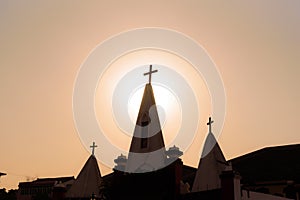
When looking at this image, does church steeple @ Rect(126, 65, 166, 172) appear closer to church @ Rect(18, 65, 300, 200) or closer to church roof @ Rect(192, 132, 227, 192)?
church @ Rect(18, 65, 300, 200)

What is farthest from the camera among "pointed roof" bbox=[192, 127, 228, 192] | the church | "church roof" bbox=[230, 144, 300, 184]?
"church roof" bbox=[230, 144, 300, 184]

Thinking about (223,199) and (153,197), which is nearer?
(223,199)

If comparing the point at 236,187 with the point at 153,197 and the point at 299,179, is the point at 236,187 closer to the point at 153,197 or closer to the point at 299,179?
the point at 153,197

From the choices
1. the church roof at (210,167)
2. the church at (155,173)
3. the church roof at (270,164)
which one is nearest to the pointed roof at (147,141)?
the church at (155,173)

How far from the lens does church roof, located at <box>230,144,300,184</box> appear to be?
106 feet

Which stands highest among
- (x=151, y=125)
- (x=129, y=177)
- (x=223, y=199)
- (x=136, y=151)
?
(x=151, y=125)

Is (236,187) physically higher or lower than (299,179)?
lower

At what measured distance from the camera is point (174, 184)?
83.1 ft

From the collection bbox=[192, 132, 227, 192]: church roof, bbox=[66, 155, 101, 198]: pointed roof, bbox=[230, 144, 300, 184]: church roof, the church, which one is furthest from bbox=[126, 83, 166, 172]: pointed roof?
bbox=[230, 144, 300, 184]: church roof

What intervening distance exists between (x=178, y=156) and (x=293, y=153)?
13950mm

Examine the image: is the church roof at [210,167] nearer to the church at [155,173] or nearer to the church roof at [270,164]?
the church at [155,173]

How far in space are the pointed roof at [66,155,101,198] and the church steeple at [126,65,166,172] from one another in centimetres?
622

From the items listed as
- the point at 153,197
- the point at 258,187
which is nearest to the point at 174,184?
the point at 153,197

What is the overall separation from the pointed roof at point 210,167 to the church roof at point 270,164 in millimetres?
5344
